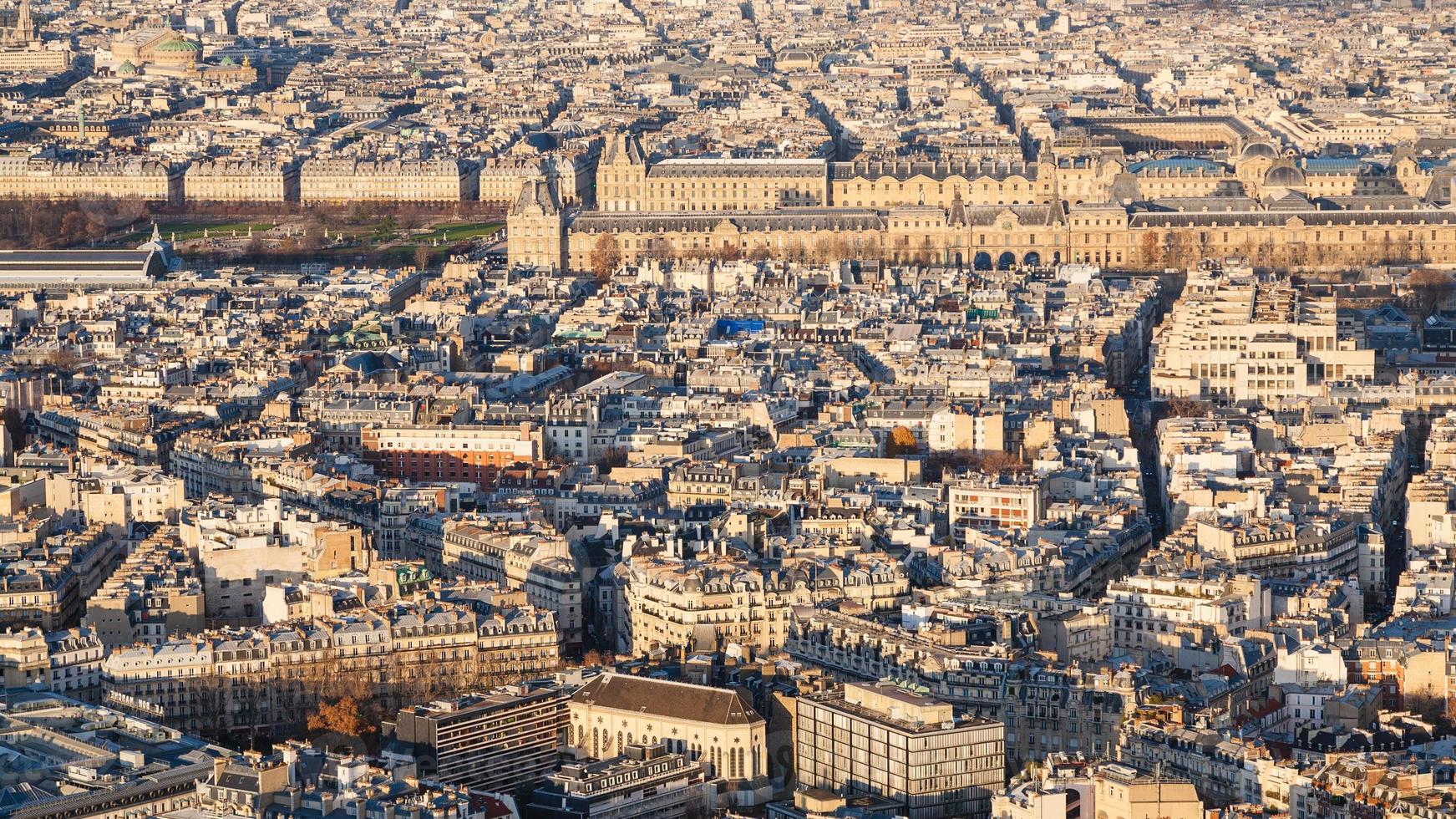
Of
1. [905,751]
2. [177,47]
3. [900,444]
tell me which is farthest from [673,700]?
[177,47]

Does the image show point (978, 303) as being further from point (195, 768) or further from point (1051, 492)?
point (195, 768)

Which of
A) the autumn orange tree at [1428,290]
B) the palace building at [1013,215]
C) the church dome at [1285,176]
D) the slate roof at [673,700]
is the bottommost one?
the slate roof at [673,700]

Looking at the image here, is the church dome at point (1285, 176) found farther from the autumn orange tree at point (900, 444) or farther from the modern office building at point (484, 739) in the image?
the modern office building at point (484, 739)

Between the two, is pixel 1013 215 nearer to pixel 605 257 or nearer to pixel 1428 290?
pixel 605 257

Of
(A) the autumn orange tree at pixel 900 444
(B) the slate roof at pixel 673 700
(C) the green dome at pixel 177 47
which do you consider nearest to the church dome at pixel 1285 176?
(A) the autumn orange tree at pixel 900 444

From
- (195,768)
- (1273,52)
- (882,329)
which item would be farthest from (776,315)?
(1273,52)

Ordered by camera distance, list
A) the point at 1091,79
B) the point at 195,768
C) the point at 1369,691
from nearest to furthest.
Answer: the point at 195,768
the point at 1369,691
the point at 1091,79
